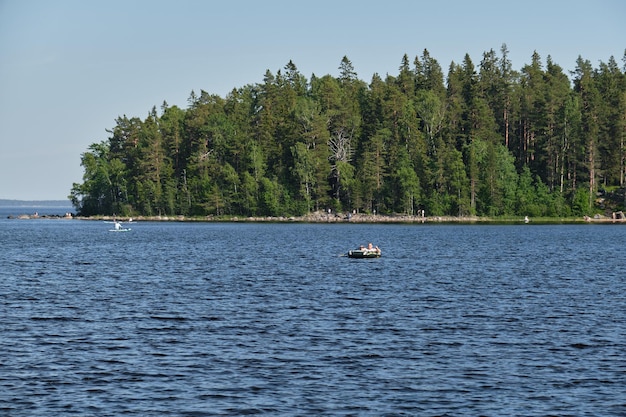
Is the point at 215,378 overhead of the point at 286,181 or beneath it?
beneath

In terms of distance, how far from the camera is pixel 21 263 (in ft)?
262

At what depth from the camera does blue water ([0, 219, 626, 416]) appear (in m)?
26.9

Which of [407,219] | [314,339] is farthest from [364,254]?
[407,219]

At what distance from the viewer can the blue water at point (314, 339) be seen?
1058 inches

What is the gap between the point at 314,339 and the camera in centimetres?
3672

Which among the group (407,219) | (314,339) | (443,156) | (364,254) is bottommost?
(314,339)

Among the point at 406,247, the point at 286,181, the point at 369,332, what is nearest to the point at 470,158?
the point at 286,181

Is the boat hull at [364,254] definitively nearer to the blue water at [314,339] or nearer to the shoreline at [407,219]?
the blue water at [314,339]

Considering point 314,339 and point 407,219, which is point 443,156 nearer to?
point 407,219

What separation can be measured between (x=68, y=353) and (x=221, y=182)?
16652 cm

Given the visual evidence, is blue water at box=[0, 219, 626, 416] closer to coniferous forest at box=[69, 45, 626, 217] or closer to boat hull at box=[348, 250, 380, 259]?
boat hull at box=[348, 250, 380, 259]

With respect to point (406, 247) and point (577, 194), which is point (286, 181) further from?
point (406, 247)

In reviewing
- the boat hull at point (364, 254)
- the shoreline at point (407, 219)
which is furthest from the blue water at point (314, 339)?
the shoreline at point (407, 219)

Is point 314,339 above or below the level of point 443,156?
below
